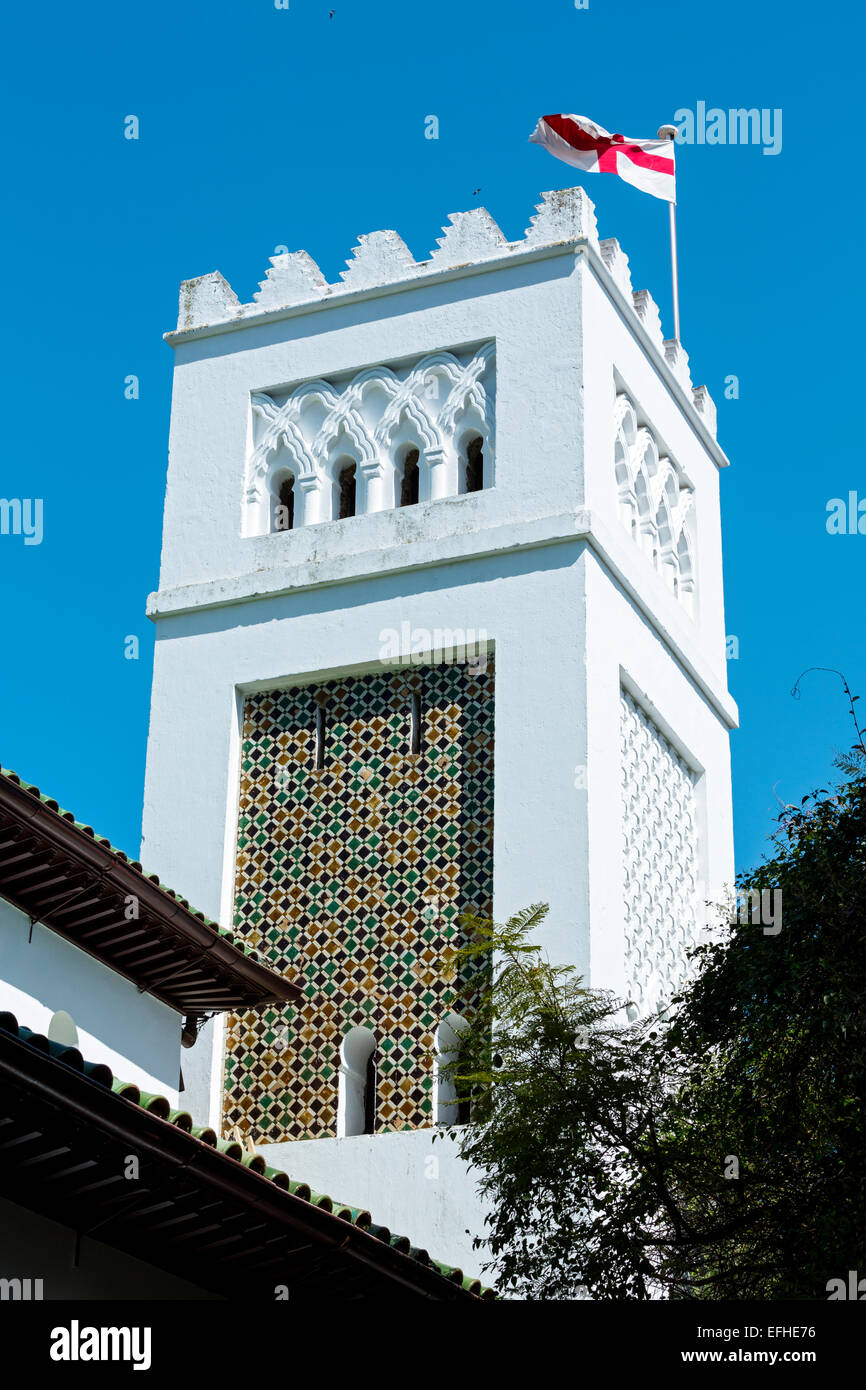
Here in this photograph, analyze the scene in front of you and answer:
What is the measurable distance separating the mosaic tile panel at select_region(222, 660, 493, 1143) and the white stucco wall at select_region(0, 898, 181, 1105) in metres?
2.27

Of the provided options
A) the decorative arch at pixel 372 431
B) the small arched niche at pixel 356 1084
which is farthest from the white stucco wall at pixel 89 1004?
the decorative arch at pixel 372 431

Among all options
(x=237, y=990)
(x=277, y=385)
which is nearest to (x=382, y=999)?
(x=237, y=990)

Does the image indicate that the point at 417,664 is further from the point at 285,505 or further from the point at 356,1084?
the point at 356,1084

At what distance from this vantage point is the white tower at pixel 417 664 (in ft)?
57.8

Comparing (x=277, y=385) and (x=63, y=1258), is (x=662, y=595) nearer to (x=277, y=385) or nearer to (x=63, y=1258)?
(x=277, y=385)

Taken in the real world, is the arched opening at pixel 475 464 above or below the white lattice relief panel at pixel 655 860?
above

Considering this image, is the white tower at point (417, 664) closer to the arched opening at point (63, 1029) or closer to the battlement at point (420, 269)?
the battlement at point (420, 269)

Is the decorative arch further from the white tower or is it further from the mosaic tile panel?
the mosaic tile panel

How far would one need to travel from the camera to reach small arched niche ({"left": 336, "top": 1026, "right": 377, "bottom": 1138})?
17.5 meters

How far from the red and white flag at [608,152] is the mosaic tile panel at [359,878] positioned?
18.4 ft

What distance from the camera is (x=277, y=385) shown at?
20.8 m

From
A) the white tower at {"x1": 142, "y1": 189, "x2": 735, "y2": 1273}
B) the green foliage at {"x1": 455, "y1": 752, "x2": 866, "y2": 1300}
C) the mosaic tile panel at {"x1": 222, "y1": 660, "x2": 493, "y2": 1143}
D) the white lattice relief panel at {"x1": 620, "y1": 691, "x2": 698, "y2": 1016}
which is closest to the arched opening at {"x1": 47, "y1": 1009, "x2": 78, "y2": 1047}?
the green foliage at {"x1": 455, "y1": 752, "x2": 866, "y2": 1300}

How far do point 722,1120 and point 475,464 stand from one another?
9124mm

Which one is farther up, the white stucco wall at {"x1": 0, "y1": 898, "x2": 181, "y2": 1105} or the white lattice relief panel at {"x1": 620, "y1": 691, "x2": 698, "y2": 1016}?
the white lattice relief panel at {"x1": 620, "y1": 691, "x2": 698, "y2": 1016}
